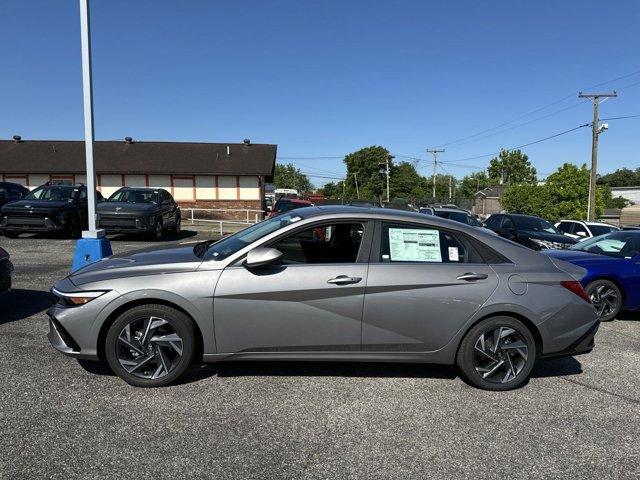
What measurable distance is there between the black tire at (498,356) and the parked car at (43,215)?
11.6 meters

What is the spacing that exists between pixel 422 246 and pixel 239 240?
1662 mm

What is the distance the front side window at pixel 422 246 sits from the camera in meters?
4.22

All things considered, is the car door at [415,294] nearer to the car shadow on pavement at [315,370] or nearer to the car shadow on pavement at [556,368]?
the car shadow on pavement at [315,370]

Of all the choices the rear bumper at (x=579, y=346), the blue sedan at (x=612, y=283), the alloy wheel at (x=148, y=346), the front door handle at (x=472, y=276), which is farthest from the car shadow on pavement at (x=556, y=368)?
the alloy wheel at (x=148, y=346)

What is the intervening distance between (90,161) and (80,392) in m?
5.19

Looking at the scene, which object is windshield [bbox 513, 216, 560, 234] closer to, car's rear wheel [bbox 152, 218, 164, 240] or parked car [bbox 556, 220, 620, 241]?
parked car [bbox 556, 220, 620, 241]

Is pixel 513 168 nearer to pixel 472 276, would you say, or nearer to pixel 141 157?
pixel 141 157

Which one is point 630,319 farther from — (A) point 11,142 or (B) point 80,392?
(A) point 11,142

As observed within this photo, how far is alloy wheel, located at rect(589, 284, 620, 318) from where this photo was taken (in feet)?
22.9

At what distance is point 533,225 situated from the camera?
15.4 m

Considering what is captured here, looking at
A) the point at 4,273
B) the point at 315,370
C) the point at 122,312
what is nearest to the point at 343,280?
the point at 315,370

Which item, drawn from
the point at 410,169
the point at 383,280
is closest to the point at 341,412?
the point at 383,280

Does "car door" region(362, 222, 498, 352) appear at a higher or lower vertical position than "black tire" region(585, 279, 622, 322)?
higher

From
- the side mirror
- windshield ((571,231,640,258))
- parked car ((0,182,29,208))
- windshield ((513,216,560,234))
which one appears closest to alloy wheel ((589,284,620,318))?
windshield ((571,231,640,258))
